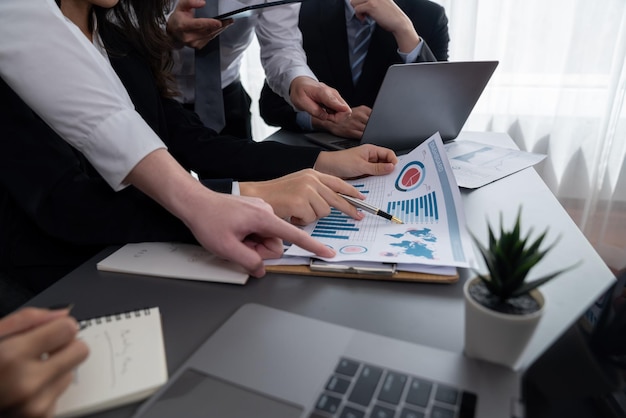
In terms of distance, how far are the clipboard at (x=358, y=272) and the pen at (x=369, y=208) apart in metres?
0.11

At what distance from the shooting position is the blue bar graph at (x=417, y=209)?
607mm

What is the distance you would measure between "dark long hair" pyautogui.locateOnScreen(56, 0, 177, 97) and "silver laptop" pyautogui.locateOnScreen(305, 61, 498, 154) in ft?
1.24

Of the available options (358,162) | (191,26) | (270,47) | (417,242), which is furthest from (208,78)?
(417,242)

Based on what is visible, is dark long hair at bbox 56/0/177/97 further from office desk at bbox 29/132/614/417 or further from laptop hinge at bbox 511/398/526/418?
laptop hinge at bbox 511/398/526/418

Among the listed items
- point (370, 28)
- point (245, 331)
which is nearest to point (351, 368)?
point (245, 331)

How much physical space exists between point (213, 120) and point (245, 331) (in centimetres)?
76

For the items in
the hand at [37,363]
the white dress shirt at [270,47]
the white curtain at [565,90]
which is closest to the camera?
the hand at [37,363]

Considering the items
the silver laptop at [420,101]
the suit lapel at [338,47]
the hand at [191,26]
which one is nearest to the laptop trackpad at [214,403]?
the silver laptop at [420,101]

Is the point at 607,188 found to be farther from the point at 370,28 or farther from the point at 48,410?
the point at 48,410

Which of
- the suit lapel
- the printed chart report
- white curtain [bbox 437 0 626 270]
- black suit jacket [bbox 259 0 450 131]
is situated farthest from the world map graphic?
white curtain [bbox 437 0 626 270]

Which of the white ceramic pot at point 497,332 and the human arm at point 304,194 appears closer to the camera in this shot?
the white ceramic pot at point 497,332

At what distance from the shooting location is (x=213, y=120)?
3.53ft

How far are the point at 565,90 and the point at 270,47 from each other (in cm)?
132

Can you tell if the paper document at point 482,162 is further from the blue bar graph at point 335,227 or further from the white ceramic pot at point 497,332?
the white ceramic pot at point 497,332
